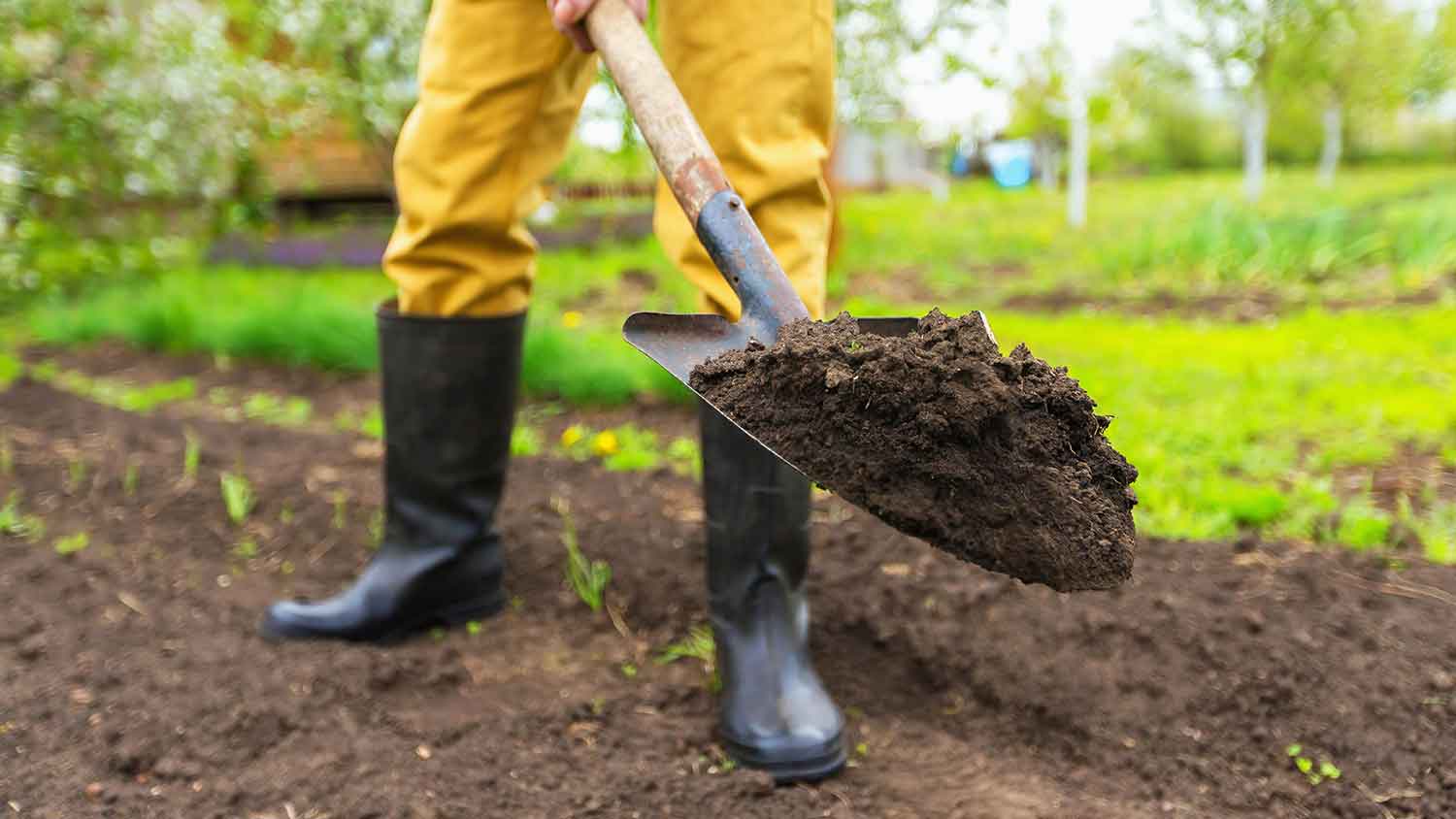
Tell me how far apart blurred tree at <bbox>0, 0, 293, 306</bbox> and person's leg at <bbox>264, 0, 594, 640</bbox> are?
2.47 metres

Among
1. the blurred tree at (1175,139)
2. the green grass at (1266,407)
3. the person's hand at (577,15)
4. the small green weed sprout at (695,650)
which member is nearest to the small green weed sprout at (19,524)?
the small green weed sprout at (695,650)

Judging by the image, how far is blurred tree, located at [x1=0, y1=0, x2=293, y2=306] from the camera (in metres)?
3.89

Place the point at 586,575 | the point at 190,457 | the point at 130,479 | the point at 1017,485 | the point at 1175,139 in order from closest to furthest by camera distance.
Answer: the point at 1017,485 < the point at 586,575 < the point at 130,479 < the point at 190,457 < the point at 1175,139

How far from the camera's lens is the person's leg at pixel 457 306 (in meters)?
1.83

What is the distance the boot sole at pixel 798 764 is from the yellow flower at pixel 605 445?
1501 mm

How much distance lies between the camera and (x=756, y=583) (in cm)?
173

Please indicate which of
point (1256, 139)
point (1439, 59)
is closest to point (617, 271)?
point (1256, 139)

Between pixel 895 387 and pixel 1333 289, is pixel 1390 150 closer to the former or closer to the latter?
pixel 1333 289

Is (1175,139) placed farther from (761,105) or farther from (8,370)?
(761,105)

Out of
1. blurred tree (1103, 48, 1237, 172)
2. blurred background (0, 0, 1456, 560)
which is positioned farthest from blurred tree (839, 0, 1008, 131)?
blurred tree (1103, 48, 1237, 172)

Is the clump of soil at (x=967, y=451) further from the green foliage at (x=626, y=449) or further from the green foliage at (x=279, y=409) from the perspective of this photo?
the green foliage at (x=279, y=409)

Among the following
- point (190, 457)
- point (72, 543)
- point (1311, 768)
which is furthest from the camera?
point (190, 457)

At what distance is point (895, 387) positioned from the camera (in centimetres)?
122

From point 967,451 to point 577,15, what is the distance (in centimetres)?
84
